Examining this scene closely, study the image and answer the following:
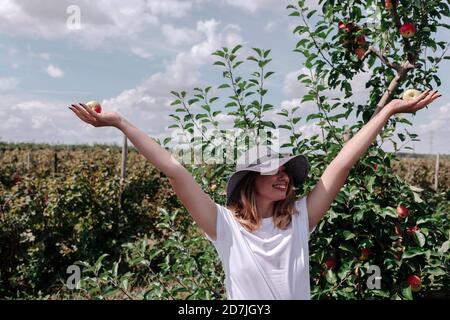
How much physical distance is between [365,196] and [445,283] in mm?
624

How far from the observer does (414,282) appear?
2320 mm

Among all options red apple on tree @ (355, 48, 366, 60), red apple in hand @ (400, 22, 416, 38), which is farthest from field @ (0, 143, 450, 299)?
red apple in hand @ (400, 22, 416, 38)

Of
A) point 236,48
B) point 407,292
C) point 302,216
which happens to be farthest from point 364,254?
point 236,48

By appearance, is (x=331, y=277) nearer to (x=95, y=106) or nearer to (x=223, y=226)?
(x=223, y=226)

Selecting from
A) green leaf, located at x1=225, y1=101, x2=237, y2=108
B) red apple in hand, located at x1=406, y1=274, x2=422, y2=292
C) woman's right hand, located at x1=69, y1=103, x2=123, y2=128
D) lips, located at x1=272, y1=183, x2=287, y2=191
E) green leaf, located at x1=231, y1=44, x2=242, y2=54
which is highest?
green leaf, located at x1=231, y1=44, x2=242, y2=54

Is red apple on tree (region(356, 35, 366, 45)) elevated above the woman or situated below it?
above

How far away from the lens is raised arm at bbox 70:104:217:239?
1.54 meters

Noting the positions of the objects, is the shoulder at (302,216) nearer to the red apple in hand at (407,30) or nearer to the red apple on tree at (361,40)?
the red apple in hand at (407,30)

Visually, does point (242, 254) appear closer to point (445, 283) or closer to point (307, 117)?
point (307, 117)

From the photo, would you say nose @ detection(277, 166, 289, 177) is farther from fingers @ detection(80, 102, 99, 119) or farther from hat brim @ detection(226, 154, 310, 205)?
fingers @ detection(80, 102, 99, 119)

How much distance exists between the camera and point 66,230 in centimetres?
512

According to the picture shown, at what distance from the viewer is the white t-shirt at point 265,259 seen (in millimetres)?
1524

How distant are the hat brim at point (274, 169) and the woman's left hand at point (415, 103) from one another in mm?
386

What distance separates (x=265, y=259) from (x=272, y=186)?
0.88ft
